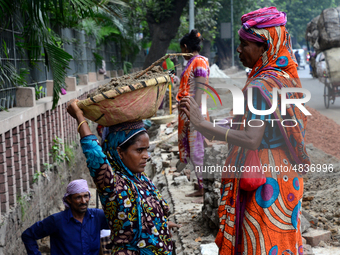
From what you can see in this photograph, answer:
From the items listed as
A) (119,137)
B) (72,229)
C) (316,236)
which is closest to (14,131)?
(72,229)

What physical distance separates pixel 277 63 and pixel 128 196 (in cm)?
108

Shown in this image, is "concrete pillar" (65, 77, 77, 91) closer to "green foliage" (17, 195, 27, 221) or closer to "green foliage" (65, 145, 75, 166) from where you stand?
"green foliage" (65, 145, 75, 166)

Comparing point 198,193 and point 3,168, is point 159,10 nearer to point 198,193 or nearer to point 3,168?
point 198,193

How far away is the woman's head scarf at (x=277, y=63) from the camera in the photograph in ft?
7.23

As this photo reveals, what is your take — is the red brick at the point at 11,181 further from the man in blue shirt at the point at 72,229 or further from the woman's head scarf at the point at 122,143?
the woman's head scarf at the point at 122,143

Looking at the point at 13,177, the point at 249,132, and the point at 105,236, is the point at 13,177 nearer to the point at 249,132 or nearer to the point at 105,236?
the point at 105,236

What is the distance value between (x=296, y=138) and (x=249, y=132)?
29 cm

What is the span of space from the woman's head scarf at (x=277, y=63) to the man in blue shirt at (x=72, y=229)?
2.06 meters

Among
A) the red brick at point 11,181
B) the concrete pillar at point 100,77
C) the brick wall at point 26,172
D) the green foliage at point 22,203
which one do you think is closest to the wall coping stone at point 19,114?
the brick wall at point 26,172

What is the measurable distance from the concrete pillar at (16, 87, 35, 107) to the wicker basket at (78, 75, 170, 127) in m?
3.84

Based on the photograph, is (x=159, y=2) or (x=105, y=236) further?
(x=159, y=2)

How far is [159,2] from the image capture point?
1368 centimetres

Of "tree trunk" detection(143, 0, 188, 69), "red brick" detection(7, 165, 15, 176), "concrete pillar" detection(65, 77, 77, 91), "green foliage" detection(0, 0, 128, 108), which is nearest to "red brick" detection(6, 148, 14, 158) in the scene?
"red brick" detection(7, 165, 15, 176)

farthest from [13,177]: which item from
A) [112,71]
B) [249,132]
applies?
[112,71]
